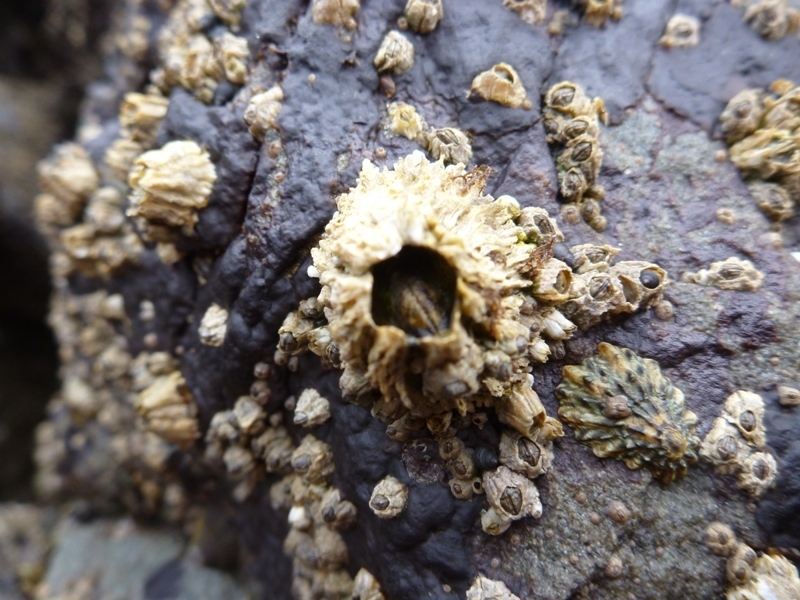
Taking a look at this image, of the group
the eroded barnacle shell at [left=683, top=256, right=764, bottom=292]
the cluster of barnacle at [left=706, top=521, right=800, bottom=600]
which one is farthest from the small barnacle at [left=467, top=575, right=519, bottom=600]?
the eroded barnacle shell at [left=683, top=256, right=764, bottom=292]

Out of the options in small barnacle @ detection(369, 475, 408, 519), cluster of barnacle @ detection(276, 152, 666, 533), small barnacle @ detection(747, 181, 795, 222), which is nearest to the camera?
cluster of barnacle @ detection(276, 152, 666, 533)

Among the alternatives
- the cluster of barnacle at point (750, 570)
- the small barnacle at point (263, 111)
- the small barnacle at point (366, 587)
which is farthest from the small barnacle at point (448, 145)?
the small barnacle at point (366, 587)

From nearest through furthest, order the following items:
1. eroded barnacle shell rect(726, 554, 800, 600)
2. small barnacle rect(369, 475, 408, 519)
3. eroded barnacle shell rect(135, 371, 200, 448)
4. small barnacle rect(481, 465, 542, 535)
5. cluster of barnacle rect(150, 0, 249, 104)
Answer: eroded barnacle shell rect(726, 554, 800, 600) → small barnacle rect(481, 465, 542, 535) → small barnacle rect(369, 475, 408, 519) → cluster of barnacle rect(150, 0, 249, 104) → eroded barnacle shell rect(135, 371, 200, 448)

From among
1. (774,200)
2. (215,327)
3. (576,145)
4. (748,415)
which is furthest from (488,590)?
(774,200)

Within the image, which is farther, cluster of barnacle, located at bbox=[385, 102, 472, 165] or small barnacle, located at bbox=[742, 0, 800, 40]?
small barnacle, located at bbox=[742, 0, 800, 40]

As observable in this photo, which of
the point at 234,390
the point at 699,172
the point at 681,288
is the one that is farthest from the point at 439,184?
the point at 234,390

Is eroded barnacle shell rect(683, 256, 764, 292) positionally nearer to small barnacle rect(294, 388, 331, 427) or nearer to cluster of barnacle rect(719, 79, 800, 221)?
cluster of barnacle rect(719, 79, 800, 221)
